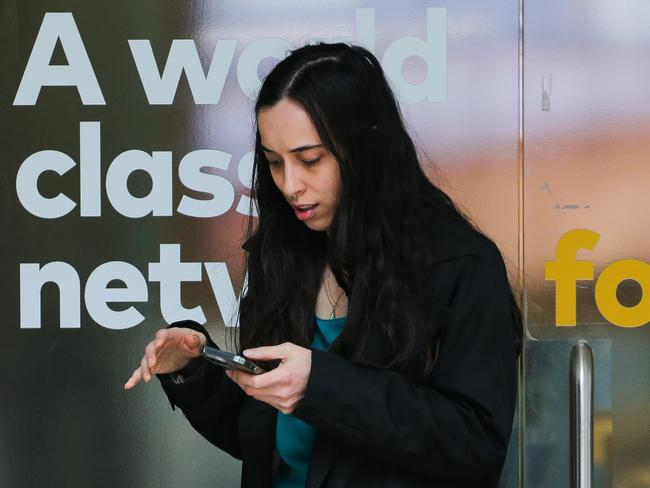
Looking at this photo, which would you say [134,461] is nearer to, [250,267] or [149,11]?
[250,267]

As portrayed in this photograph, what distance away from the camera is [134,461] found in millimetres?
2158

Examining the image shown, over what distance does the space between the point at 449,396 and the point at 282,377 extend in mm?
232

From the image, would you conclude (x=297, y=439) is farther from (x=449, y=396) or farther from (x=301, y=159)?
(x=301, y=159)

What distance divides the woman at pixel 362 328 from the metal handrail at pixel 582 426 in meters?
0.44

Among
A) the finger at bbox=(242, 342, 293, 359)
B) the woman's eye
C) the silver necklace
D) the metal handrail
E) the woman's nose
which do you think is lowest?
the metal handrail

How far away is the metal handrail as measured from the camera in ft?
6.36

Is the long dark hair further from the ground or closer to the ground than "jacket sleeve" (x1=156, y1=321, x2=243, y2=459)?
further from the ground

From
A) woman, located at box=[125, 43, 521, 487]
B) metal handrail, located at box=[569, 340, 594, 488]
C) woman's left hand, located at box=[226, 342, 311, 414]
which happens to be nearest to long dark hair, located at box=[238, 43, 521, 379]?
woman, located at box=[125, 43, 521, 487]

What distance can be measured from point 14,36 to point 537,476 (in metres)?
1.33

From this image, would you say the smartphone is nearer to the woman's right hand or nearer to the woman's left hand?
the woman's left hand

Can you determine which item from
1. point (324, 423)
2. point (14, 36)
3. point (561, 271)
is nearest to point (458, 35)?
point (561, 271)

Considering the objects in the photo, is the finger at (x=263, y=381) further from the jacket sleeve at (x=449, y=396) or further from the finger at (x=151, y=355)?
the finger at (x=151, y=355)

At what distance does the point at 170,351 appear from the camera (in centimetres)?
157

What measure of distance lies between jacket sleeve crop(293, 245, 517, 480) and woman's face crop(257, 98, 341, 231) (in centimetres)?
19
